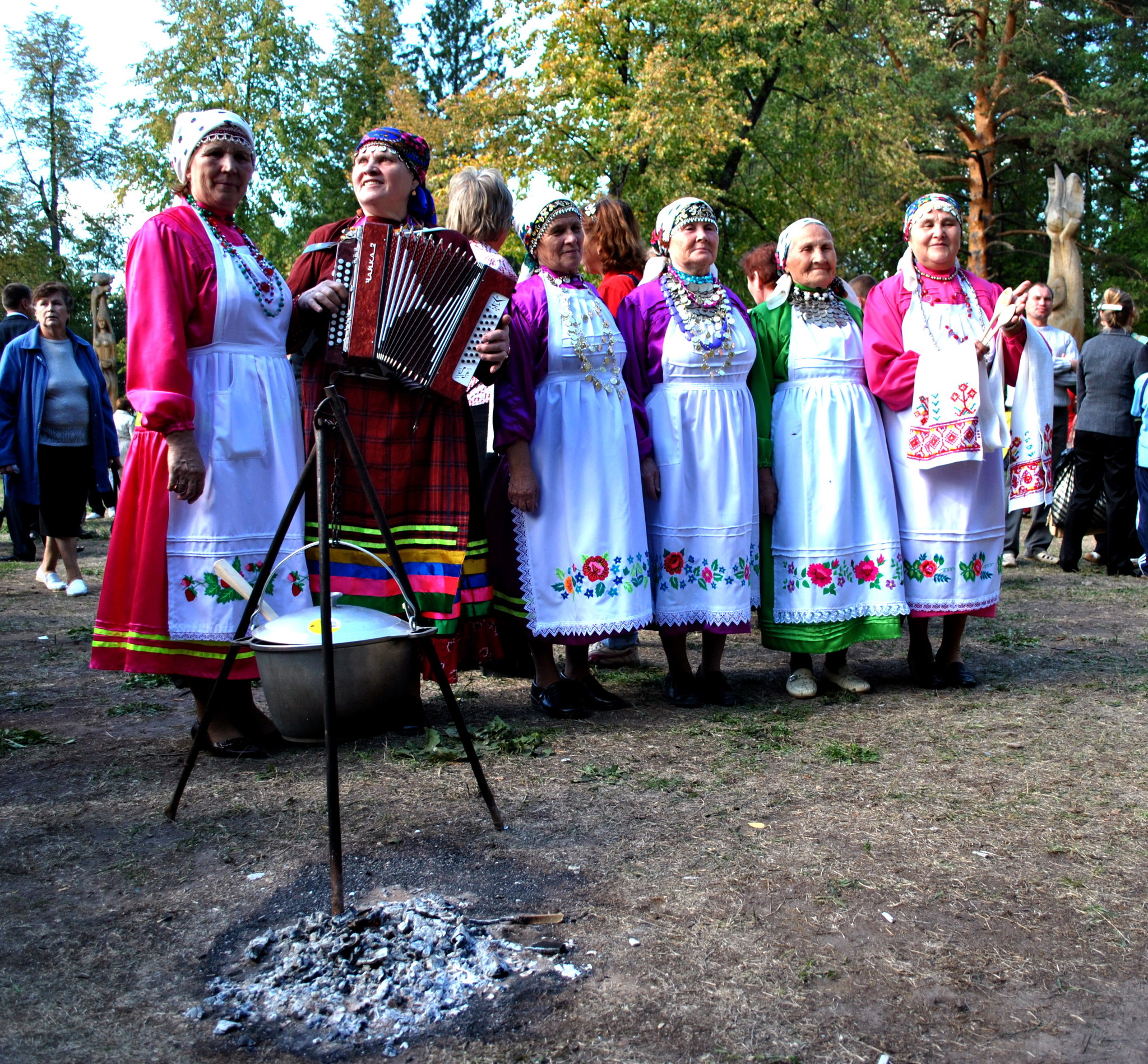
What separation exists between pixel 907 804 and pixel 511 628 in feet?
6.97

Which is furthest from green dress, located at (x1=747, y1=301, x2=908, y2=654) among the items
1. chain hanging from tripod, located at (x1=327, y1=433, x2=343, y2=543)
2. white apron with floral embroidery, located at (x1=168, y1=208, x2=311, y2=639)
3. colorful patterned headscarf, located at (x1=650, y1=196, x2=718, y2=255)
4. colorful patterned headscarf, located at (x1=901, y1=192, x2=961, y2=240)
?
white apron with floral embroidery, located at (x1=168, y1=208, x2=311, y2=639)

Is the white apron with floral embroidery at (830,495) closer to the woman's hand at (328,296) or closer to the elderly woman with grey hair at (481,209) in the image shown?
the elderly woman with grey hair at (481,209)

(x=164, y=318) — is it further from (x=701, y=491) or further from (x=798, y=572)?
(x=798, y=572)

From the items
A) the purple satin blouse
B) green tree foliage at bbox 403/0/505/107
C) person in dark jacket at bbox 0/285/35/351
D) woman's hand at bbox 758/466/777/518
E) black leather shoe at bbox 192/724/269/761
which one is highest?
green tree foliage at bbox 403/0/505/107

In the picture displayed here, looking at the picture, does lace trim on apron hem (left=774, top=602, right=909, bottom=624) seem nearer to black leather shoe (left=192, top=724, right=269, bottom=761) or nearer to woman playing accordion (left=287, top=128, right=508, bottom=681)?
woman playing accordion (left=287, top=128, right=508, bottom=681)

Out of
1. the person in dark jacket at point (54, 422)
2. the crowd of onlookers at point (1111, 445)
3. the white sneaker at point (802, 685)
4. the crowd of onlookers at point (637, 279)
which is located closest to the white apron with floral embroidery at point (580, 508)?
the white sneaker at point (802, 685)

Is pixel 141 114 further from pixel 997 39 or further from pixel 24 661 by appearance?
pixel 24 661

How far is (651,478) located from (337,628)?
1878mm

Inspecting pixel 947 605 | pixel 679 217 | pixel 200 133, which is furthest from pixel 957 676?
pixel 200 133

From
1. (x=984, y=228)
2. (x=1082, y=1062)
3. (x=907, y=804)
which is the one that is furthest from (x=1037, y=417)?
(x=984, y=228)

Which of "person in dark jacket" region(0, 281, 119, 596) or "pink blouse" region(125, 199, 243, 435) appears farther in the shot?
"person in dark jacket" region(0, 281, 119, 596)

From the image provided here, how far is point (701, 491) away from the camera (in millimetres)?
4539

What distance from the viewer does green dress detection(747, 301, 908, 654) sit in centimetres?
473

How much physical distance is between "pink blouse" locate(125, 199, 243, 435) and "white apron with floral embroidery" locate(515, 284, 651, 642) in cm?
138
